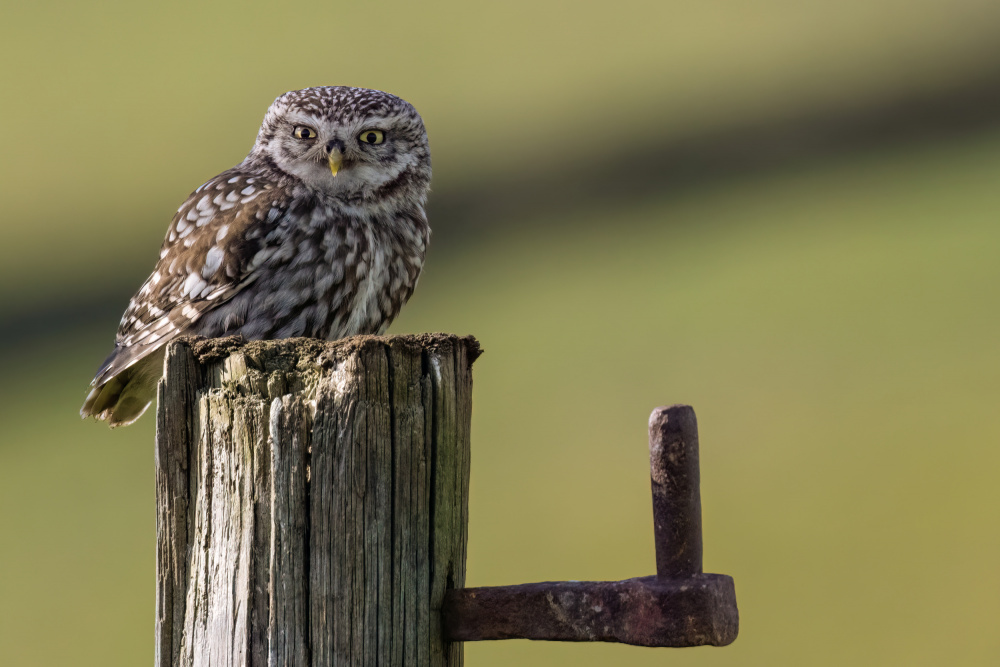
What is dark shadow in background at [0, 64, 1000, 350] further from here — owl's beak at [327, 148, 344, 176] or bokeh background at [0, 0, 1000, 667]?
owl's beak at [327, 148, 344, 176]

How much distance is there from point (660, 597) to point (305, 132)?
231 cm

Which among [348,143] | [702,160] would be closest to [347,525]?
[348,143]

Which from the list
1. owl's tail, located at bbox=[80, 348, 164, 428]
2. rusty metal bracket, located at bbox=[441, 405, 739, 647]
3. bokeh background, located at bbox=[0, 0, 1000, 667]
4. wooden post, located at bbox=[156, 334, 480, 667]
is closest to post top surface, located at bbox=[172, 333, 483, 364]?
wooden post, located at bbox=[156, 334, 480, 667]

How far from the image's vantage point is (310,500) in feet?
5.75

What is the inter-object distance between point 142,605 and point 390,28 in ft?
Result: 27.3

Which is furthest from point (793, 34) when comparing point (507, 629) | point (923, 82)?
point (507, 629)

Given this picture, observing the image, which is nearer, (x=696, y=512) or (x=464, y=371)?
(x=696, y=512)

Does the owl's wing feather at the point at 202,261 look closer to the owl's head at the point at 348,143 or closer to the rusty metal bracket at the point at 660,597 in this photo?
the owl's head at the point at 348,143

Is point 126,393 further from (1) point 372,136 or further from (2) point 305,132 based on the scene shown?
(1) point 372,136

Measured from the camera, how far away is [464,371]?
1.90m

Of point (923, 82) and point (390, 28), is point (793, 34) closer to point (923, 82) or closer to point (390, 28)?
point (923, 82)

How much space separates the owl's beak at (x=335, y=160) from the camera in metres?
3.34

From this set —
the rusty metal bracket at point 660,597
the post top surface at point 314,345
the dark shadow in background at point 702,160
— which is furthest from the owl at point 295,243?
the dark shadow in background at point 702,160

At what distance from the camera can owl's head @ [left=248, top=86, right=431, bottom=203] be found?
341 cm
